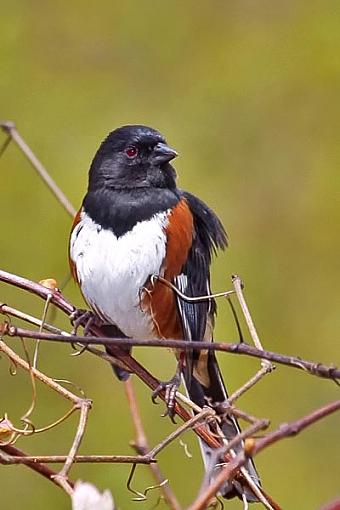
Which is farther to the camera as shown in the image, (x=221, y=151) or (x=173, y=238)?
(x=221, y=151)

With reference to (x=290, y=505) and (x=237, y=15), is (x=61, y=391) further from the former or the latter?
(x=237, y=15)

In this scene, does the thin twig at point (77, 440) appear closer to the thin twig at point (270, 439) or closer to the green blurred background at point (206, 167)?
the thin twig at point (270, 439)

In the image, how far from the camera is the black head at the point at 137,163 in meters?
2.84

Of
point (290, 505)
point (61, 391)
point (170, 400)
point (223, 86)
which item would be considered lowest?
point (290, 505)

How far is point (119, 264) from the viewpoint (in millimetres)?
2592

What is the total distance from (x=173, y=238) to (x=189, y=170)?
1.67 m

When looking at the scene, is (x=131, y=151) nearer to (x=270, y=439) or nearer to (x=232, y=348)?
(x=232, y=348)

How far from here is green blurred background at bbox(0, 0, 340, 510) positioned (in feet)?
12.6

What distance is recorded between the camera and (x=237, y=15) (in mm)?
5035

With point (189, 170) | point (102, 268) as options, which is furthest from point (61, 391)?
point (189, 170)

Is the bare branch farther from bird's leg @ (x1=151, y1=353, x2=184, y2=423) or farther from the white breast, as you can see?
the white breast

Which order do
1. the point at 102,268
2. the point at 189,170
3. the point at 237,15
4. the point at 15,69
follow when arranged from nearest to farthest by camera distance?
the point at 102,268 < the point at 189,170 < the point at 15,69 < the point at 237,15

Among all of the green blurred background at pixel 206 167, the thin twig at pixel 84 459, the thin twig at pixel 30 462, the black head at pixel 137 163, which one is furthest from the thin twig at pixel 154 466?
the green blurred background at pixel 206 167

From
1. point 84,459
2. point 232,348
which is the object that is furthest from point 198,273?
point 232,348
